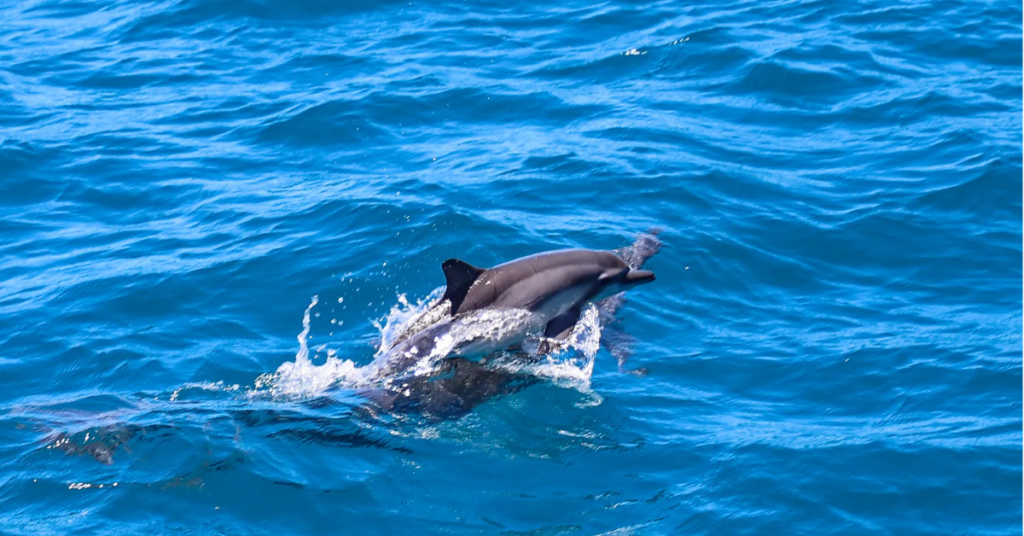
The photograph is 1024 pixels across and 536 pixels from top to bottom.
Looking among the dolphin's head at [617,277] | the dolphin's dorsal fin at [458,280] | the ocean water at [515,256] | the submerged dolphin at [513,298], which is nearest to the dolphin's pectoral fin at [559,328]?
the submerged dolphin at [513,298]

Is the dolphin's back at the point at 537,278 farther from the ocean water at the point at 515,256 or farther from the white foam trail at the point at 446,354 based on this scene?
the ocean water at the point at 515,256

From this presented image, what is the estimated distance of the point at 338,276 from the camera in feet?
42.2

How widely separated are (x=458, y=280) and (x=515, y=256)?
9.93 feet

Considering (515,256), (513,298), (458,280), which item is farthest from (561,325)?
(515,256)

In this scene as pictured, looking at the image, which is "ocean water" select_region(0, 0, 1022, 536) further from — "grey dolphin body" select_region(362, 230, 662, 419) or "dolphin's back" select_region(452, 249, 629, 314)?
"dolphin's back" select_region(452, 249, 629, 314)

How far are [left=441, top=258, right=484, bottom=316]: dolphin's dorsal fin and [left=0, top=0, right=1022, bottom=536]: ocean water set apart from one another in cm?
66

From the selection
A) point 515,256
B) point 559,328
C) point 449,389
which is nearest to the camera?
point 449,389

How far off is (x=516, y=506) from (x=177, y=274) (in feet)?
18.8

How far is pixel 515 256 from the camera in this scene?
13.2 meters

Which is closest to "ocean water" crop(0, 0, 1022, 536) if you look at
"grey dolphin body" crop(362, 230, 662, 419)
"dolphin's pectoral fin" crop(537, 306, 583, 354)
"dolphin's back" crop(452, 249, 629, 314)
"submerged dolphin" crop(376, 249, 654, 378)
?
"grey dolphin body" crop(362, 230, 662, 419)

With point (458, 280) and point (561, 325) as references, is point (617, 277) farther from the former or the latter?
point (458, 280)

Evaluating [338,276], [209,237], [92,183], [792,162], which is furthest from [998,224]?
[92,183]

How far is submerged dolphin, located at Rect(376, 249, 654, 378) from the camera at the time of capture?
10234 millimetres

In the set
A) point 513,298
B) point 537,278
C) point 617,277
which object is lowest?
point 617,277
